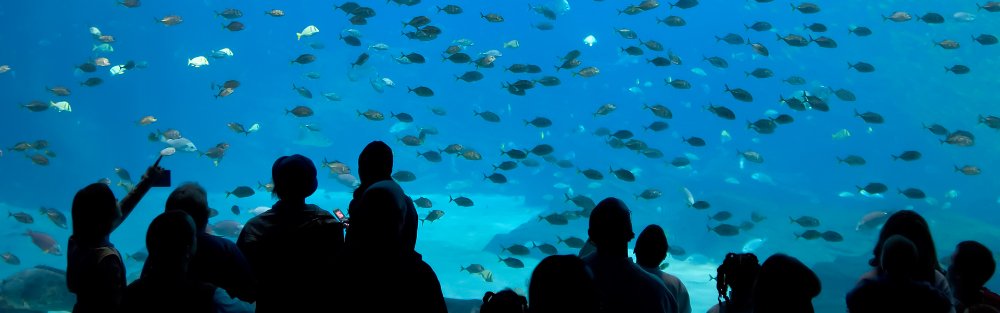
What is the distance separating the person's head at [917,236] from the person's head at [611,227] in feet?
3.77

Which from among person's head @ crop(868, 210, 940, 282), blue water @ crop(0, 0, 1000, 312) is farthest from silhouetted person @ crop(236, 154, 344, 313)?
blue water @ crop(0, 0, 1000, 312)

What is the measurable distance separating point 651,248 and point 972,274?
143 centimetres

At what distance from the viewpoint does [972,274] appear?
305 centimetres

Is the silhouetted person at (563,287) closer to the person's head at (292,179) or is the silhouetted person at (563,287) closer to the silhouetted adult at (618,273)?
the silhouetted adult at (618,273)

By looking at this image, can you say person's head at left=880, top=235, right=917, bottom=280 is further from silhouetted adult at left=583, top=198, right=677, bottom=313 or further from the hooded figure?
the hooded figure

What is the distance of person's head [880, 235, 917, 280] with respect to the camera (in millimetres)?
2654

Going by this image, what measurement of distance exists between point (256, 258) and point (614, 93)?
41918 mm

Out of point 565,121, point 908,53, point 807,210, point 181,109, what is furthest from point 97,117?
point 908,53

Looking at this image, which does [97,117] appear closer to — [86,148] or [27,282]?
Result: [86,148]

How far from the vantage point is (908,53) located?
4212 centimetres

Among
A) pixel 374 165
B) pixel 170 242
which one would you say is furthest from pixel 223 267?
pixel 374 165

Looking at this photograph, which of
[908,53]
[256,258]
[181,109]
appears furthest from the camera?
[181,109]

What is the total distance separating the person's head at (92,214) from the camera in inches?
112

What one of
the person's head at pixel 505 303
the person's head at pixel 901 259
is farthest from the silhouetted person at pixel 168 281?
the person's head at pixel 901 259
